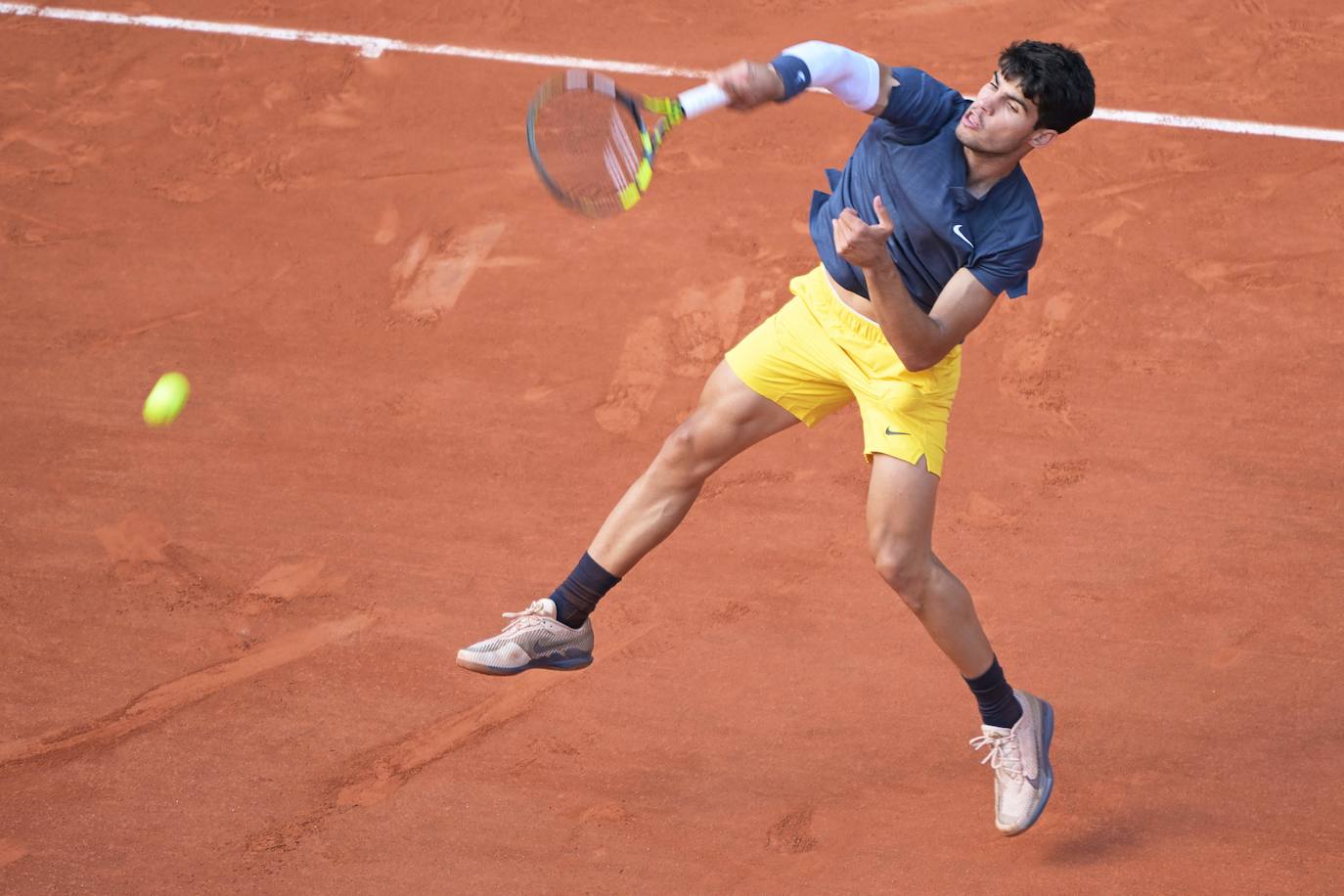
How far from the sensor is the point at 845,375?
14.4 ft

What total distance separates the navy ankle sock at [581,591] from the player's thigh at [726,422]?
0.46 m

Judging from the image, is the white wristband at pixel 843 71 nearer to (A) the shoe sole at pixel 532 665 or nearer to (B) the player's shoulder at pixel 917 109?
(B) the player's shoulder at pixel 917 109

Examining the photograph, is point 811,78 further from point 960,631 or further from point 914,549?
point 960,631

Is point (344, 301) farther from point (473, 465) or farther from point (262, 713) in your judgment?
point (262, 713)

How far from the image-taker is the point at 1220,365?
6379 mm

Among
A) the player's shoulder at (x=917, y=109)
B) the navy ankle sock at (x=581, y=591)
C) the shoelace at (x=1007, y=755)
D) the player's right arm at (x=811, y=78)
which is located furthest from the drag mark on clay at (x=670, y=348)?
the player's right arm at (x=811, y=78)

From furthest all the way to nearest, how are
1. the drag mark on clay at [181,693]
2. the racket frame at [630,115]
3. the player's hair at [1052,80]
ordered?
the drag mark on clay at [181,693] < the racket frame at [630,115] < the player's hair at [1052,80]

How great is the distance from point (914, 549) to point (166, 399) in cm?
359

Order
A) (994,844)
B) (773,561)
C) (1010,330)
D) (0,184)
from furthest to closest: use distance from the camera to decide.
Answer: (0,184) < (1010,330) < (773,561) < (994,844)

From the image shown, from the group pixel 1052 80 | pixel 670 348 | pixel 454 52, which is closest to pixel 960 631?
pixel 1052 80

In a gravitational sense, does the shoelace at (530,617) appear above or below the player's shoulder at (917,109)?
below

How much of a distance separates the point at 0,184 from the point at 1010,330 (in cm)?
503

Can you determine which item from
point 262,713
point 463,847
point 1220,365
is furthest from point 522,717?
point 1220,365

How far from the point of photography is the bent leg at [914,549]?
423cm
